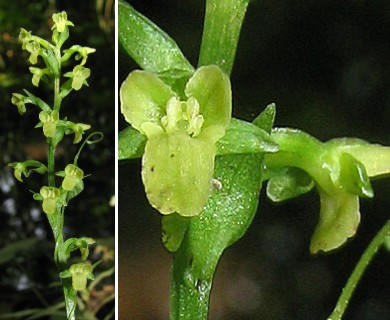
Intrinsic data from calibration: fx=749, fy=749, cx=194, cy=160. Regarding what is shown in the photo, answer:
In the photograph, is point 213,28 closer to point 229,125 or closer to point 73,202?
point 229,125

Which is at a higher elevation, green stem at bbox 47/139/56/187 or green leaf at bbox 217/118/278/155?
green leaf at bbox 217/118/278/155

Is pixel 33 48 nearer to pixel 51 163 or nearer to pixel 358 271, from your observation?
pixel 51 163

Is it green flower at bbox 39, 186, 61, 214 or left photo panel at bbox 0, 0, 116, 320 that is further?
left photo panel at bbox 0, 0, 116, 320

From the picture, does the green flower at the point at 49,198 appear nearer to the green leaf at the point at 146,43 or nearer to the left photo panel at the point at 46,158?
the green leaf at the point at 146,43

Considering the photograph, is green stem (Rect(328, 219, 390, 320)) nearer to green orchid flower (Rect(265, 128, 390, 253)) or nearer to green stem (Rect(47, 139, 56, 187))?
green orchid flower (Rect(265, 128, 390, 253))

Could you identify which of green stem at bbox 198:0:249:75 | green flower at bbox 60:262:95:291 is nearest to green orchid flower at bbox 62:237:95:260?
green flower at bbox 60:262:95:291

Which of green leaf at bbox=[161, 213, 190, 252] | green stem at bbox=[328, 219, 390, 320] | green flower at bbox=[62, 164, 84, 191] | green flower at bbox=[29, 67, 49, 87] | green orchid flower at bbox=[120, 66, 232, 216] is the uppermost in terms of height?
green flower at bbox=[29, 67, 49, 87]
